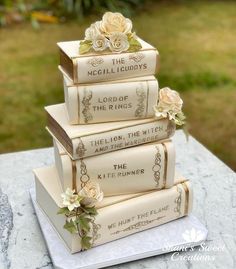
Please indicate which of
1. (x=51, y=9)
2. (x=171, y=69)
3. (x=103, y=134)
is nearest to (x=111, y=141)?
(x=103, y=134)

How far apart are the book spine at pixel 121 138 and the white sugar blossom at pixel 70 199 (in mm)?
75

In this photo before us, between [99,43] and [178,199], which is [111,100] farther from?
[178,199]

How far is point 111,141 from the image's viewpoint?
1162mm

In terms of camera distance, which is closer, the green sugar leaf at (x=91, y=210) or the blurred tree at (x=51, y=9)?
the green sugar leaf at (x=91, y=210)

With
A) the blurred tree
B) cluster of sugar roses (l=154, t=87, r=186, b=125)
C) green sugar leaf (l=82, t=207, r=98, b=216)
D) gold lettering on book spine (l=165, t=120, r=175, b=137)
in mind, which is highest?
cluster of sugar roses (l=154, t=87, r=186, b=125)

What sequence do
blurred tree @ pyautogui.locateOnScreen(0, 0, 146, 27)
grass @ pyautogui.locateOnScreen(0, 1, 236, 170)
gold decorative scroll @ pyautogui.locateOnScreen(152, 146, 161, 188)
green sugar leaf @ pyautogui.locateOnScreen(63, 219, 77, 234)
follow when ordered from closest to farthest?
green sugar leaf @ pyautogui.locateOnScreen(63, 219, 77, 234) < gold decorative scroll @ pyautogui.locateOnScreen(152, 146, 161, 188) < grass @ pyautogui.locateOnScreen(0, 1, 236, 170) < blurred tree @ pyautogui.locateOnScreen(0, 0, 146, 27)

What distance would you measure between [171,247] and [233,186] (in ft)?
1.18

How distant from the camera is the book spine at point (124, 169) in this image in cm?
116

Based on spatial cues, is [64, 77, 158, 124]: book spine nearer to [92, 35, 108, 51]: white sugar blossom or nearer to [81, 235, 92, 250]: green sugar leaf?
[92, 35, 108, 51]: white sugar blossom

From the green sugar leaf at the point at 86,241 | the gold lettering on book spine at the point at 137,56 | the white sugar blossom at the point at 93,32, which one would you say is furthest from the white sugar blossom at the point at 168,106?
the green sugar leaf at the point at 86,241

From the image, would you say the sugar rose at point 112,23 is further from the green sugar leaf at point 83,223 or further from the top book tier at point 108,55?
the green sugar leaf at point 83,223

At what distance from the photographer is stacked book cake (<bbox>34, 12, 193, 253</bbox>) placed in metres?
1.14

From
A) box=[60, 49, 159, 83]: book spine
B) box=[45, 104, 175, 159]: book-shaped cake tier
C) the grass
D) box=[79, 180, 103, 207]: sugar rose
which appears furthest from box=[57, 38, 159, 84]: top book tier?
the grass

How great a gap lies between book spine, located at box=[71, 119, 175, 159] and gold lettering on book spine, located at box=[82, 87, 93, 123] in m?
0.05
